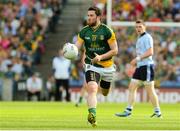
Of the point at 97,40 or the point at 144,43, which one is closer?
the point at 97,40

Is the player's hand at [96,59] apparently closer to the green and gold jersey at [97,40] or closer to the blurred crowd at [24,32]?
the green and gold jersey at [97,40]

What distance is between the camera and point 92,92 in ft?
47.4

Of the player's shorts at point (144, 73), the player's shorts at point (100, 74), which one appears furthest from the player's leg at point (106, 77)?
the player's shorts at point (144, 73)

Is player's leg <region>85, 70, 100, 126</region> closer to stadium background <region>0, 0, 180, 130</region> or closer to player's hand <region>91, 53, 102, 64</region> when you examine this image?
player's hand <region>91, 53, 102, 64</region>

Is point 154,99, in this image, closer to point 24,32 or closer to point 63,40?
point 24,32

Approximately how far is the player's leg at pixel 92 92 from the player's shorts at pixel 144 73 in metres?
3.90

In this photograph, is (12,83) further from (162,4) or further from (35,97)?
(162,4)

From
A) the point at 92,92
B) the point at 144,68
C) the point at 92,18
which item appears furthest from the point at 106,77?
the point at 144,68

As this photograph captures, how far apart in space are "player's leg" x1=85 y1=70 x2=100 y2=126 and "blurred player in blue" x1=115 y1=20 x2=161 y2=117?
355cm

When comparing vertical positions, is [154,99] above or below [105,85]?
below

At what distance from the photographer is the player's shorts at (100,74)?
590 inches

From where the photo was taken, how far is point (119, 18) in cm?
2931

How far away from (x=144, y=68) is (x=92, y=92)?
4680mm

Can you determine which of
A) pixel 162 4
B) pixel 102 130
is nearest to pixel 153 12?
pixel 162 4
